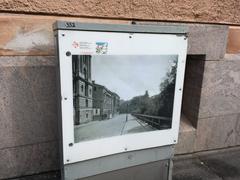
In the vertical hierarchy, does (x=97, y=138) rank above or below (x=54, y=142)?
above

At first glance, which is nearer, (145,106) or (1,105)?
(145,106)

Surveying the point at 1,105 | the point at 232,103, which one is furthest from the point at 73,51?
the point at 232,103

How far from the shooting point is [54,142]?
7.73 feet

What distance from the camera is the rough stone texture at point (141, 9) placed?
79.5 inches

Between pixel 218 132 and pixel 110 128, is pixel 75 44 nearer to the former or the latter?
pixel 110 128

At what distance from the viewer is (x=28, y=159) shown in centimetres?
228

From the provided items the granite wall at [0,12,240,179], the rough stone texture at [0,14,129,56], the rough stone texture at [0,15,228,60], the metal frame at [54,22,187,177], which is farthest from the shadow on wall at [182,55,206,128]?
the rough stone texture at [0,14,129,56]

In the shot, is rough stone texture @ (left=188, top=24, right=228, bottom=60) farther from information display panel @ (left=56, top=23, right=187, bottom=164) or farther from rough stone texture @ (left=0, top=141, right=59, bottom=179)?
rough stone texture @ (left=0, top=141, right=59, bottom=179)

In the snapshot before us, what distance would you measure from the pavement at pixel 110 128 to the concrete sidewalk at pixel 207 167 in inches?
40.8

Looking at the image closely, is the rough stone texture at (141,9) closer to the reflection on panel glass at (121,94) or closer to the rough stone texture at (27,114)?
the rough stone texture at (27,114)

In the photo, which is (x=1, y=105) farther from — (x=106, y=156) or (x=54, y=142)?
(x=106, y=156)

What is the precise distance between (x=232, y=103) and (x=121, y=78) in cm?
206

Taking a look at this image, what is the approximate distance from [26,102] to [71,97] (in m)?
0.82

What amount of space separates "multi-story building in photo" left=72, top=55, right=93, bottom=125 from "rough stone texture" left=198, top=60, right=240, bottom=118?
1743 millimetres
